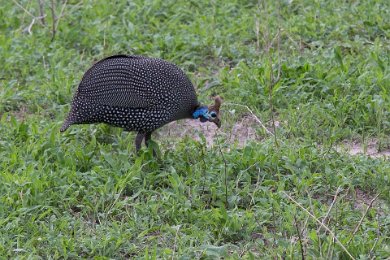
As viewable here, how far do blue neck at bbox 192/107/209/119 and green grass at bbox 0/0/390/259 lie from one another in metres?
0.23

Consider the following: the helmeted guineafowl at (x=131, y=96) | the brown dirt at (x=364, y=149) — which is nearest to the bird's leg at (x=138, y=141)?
the helmeted guineafowl at (x=131, y=96)

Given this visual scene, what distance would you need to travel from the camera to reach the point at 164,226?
5355 millimetres

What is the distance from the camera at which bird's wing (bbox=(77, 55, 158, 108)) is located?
6.12 metres

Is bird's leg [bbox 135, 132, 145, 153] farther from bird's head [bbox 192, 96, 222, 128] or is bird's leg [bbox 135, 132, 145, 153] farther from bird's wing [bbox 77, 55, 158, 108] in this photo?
bird's head [bbox 192, 96, 222, 128]

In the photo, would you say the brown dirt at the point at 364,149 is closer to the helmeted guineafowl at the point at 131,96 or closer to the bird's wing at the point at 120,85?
the helmeted guineafowl at the point at 131,96

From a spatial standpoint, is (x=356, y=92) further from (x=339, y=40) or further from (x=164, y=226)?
(x=164, y=226)

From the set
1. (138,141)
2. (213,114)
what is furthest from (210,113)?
(138,141)

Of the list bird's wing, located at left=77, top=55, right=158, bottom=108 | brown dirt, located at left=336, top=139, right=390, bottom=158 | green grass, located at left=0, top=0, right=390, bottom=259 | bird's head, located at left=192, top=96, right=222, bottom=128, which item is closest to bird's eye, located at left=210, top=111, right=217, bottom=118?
bird's head, located at left=192, top=96, right=222, bottom=128

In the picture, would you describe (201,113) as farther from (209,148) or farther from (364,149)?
(364,149)

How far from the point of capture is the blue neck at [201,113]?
6.38 metres

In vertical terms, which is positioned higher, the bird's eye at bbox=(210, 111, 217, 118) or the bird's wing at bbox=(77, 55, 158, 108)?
the bird's wing at bbox=(77, 55, 158, 108)

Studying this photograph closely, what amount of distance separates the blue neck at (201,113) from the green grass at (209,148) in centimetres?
23

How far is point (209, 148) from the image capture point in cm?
649

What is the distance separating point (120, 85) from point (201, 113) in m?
0.62
